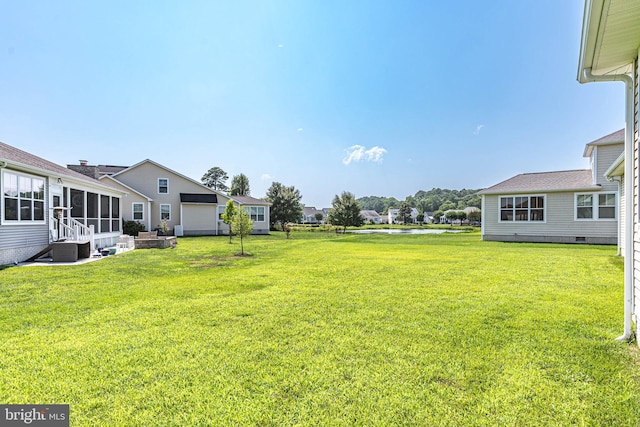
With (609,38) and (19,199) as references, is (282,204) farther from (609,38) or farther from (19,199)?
(609,38)

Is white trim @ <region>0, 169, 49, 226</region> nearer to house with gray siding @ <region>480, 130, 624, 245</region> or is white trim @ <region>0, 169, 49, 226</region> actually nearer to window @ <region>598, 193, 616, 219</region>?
house with gray siding @ <region>480, 130, 624, 245</region>

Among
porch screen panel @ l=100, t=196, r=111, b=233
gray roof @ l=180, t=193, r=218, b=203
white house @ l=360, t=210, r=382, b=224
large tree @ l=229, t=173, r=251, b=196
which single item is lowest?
white house @ l=360, t=210, r=382, b=224

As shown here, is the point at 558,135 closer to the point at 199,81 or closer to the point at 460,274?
the point at 460,274

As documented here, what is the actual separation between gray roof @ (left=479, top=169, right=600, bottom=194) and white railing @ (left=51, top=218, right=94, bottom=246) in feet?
72.5

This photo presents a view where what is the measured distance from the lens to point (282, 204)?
36312mm

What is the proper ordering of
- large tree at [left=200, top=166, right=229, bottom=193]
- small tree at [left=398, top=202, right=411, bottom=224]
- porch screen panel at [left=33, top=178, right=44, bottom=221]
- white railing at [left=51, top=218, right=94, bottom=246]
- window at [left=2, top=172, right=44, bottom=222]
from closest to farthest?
window at [left=2, top=172, right=44, bottom=222], porch screen panel at [left=33, top=178, right=44, bottom=221], white railing at [left=51, top=218, right=94, bottom=246], large tree at [left=200, top=166, right=229, bottom=193], small tree at [left=398, top=202, right=411, bottom=224]

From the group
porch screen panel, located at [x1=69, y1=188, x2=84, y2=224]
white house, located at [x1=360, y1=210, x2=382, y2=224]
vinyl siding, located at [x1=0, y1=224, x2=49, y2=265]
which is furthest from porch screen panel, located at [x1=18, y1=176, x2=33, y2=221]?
white house, located at [x1=360, y1=210, x2=382, y2=224]

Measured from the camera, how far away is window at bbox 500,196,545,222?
1819cm

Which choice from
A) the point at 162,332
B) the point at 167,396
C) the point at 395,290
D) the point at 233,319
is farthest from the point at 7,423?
the point at 395,290

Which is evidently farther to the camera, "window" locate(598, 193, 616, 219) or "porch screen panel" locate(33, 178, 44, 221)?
"window" locate(598, 193, 616, 219)

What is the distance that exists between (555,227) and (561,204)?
1391 millimetres

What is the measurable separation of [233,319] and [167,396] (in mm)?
1978

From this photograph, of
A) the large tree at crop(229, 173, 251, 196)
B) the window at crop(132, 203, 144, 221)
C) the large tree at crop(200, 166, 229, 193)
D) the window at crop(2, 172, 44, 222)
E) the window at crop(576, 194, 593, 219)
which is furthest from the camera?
the large tree at crop(200, 166, 229, 193)

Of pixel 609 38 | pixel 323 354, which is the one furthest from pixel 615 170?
pixel 323 354
